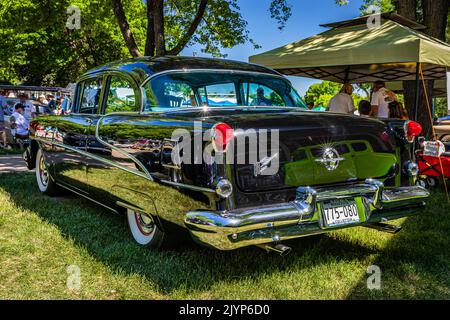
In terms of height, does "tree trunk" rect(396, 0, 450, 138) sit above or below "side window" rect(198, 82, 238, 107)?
above

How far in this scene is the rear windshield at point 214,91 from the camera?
13.4 ft

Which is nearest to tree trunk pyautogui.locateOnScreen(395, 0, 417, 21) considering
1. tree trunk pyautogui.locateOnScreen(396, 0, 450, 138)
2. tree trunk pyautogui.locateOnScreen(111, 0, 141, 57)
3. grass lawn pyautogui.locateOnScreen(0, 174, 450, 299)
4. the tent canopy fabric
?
tree trunk pyautogui.locateOnScreen(396, 0, 450, 138)

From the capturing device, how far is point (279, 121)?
3344mm

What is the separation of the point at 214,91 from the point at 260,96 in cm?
51

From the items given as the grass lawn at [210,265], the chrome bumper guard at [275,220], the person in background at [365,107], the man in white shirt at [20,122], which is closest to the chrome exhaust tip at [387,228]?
the grass lawn at [210,265]

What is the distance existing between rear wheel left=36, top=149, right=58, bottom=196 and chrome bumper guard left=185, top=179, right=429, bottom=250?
3565 mm

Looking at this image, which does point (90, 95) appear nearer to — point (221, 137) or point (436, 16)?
point (221, 137)

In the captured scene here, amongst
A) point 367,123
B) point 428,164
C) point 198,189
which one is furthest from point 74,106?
point 428,164

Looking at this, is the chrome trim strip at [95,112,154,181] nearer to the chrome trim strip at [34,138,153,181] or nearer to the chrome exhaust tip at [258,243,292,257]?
the chrome trim strip at [34,138,153,181]

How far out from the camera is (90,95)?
5.25 m

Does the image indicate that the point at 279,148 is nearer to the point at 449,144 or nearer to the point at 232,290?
the point at 232,290

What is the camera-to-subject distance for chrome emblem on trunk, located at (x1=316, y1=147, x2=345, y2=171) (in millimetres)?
3402

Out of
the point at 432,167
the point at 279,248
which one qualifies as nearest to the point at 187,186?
the point at 279,248

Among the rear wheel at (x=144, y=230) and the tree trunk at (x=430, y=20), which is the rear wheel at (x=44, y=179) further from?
the tree trunk at (x=430, y=20)
